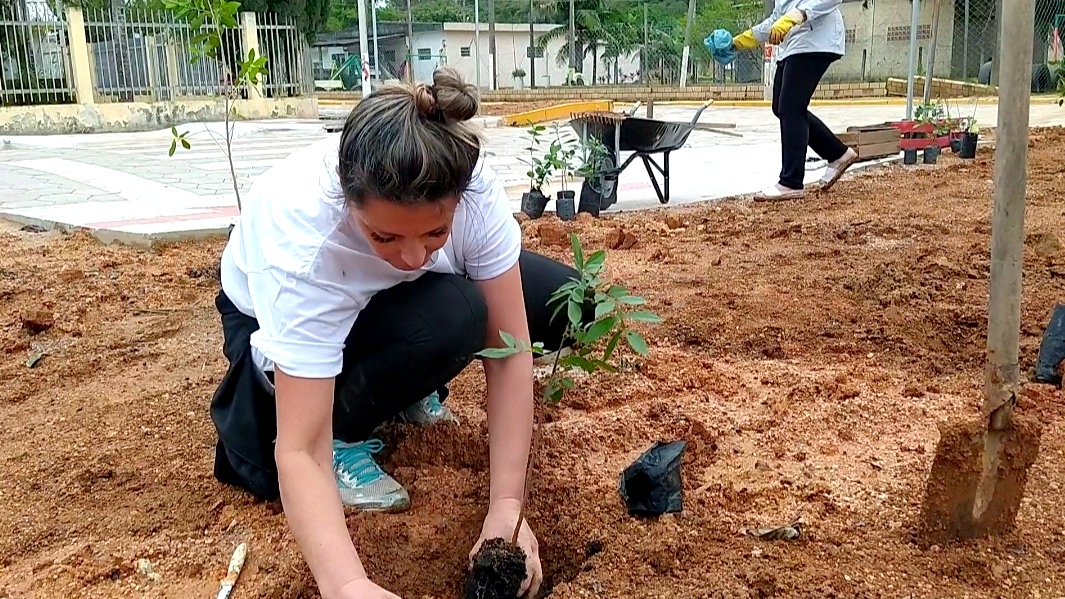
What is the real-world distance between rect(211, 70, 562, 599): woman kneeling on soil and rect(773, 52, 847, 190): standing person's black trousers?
3415 mm

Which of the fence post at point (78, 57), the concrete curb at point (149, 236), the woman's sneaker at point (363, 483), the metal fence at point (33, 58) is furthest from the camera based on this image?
the fence post at point (78, 57)

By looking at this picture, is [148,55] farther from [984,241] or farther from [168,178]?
[984,241]

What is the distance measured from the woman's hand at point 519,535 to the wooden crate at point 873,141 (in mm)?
5553

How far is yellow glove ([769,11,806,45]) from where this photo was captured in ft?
15.6

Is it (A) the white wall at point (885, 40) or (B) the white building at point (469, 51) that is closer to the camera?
(A) the white wall at point (885, 40)

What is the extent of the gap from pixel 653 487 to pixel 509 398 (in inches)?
12.5

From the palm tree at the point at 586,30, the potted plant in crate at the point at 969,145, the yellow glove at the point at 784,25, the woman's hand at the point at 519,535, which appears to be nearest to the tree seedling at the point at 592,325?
the woman's hand at the point at 519,535

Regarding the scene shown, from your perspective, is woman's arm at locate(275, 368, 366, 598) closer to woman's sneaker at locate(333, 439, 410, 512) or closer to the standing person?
woman's sneaker at locate(333, 439, 410, 512)

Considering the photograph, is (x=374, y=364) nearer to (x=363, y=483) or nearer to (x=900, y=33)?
(x=363, y=483)

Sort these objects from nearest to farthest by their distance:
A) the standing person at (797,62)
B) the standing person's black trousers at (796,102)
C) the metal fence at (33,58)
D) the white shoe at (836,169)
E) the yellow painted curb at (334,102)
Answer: the standing person at (797,62) → the standing person's black trousers at (796,102) → the white shoe at (836,169) → the metal fence at (33,58) → the yellow painted curb at (334,102)

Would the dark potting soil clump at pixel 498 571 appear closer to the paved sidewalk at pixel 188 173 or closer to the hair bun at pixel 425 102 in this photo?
the hair bun at pixel 425 102

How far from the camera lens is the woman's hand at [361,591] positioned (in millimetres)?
1248

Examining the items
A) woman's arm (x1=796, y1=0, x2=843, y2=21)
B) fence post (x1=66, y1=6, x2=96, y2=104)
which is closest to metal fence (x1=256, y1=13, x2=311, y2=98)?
fence post (x1=66, y1=6, x2=96, y2=104)

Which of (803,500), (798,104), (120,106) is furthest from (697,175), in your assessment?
(120,106)
